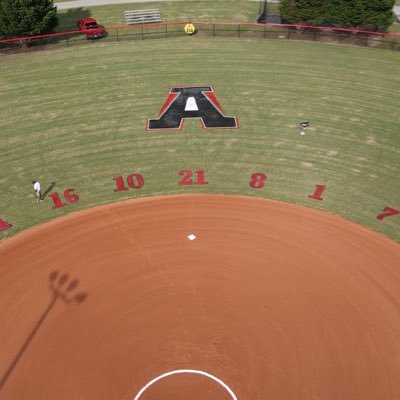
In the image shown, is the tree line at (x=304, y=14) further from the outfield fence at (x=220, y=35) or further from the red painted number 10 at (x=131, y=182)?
the red painted number 10 at (x=131, y=182)

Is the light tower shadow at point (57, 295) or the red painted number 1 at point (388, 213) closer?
the light tower shadow at point (57, 295)

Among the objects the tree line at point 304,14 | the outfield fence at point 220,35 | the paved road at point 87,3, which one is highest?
the tree line at point 304,14

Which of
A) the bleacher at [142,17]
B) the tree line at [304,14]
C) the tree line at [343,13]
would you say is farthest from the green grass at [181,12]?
the tree line at [304,14]

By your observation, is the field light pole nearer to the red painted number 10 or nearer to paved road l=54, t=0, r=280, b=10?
paved road l=54, t=0, r=280, b=10

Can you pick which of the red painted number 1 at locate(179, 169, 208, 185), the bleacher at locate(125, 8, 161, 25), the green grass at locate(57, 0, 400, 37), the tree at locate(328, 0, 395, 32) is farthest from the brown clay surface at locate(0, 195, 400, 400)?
the green grass at locate(57, 0, 400, 37)

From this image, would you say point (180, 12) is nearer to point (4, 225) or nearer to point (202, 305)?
point (4, 225)

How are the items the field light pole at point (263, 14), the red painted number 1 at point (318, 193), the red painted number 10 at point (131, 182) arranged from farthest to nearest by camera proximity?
the field light pole at point (263, 14), the red painted number 10 at point (131, 182), the red painted number 1 at point (318, 193)
